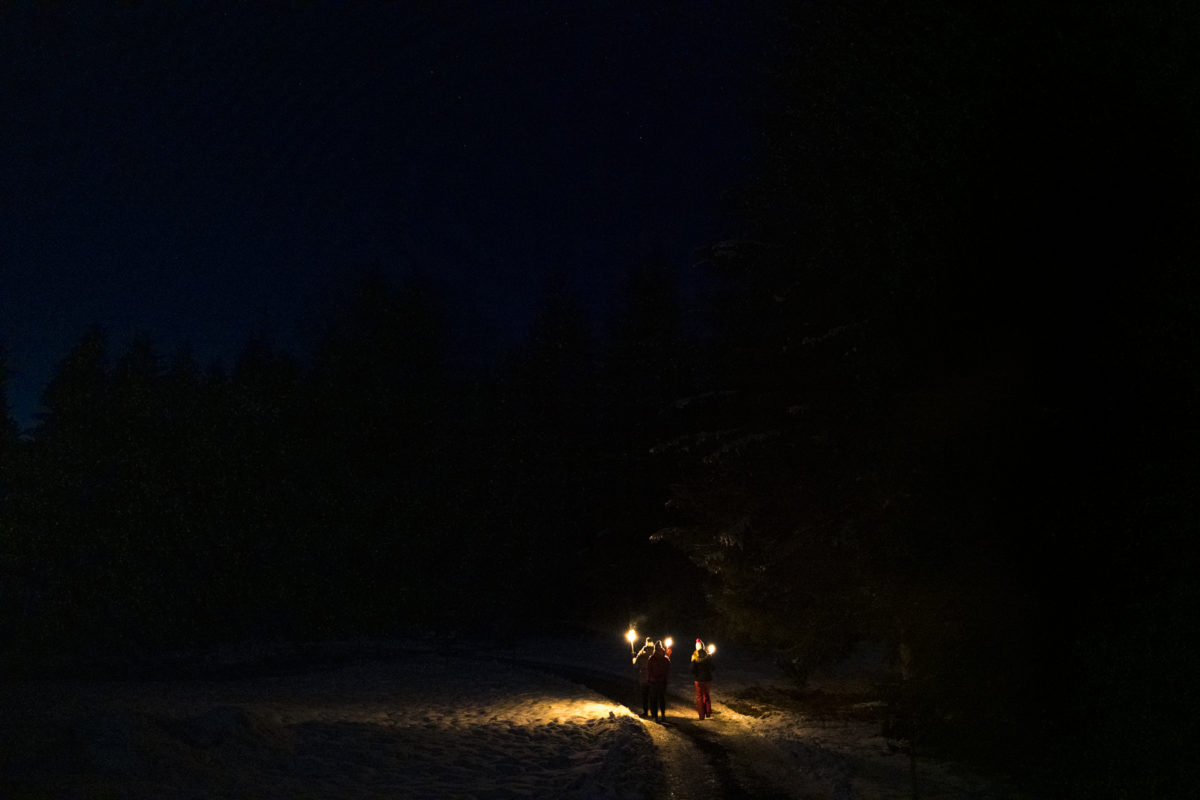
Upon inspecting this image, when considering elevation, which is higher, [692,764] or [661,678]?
[661,678]

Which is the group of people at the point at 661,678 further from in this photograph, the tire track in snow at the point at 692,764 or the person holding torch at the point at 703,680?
the tire track in snow at the point at 692,764

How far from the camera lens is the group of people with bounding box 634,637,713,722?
16.7 m

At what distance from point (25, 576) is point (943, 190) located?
49827 millimetres

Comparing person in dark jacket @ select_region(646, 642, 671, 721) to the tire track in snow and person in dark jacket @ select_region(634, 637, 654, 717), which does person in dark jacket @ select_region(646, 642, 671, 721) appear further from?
the tire track in snow

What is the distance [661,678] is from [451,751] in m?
5.45

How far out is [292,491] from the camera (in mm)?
44594

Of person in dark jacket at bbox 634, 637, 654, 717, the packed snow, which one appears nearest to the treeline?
person in dark jacket at bbox 634, 637, 654, 717

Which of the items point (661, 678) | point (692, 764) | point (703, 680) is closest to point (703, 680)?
point (703, 680)

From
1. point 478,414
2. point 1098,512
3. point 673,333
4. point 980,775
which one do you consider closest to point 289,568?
point 478,414

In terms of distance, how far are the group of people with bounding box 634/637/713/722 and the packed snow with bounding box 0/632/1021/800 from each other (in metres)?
0.60

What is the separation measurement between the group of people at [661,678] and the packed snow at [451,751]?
597mm

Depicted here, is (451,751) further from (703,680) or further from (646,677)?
(703,680)

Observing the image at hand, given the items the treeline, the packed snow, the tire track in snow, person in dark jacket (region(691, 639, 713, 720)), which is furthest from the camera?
the treeline

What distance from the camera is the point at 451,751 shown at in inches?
512
